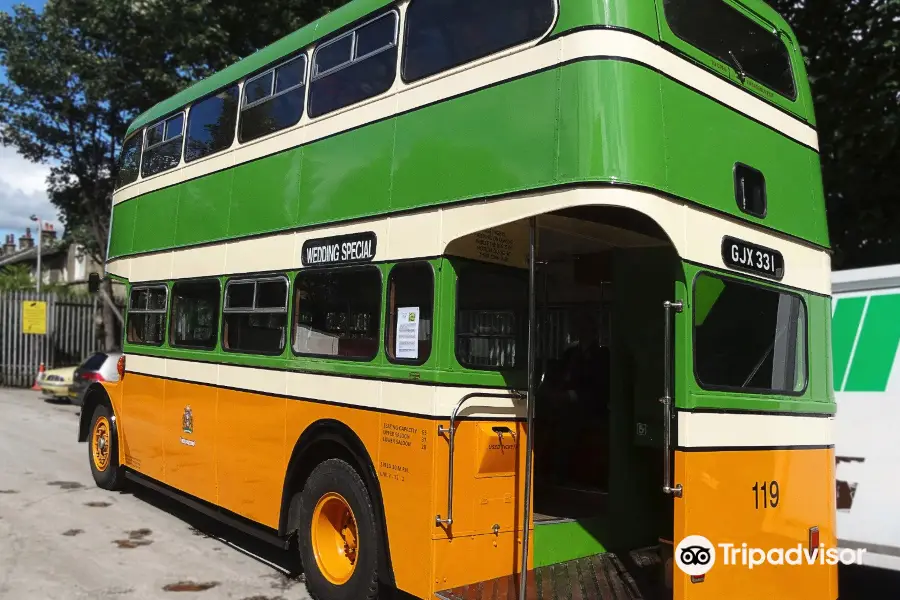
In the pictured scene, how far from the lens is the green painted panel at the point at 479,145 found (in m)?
4.14

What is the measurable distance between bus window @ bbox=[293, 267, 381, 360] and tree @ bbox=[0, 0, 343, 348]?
32.7ft

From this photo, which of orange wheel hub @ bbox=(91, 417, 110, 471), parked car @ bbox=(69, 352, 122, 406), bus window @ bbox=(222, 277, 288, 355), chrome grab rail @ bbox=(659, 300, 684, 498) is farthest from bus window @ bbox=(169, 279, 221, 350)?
parked car @ bbox=(69, 352, 122, 406)

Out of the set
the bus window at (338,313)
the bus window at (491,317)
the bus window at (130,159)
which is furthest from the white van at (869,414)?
the bus window at (130,159)

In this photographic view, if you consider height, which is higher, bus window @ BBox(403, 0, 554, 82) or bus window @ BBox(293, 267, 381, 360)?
bus window @ BBox(403, 0, 554, 82)

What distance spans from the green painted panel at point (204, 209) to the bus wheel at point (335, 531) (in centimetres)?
268

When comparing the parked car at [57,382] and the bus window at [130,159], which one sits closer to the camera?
the bus window at [130,159]

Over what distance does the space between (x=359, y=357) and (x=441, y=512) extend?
1.28 m

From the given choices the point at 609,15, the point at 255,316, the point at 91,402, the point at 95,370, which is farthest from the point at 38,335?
the point at 609,15

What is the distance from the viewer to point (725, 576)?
4.19m

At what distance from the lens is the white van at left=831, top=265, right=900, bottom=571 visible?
18.1ft

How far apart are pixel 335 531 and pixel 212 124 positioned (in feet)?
13.7

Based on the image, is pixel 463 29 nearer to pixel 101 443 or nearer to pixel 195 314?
pixel 195 314

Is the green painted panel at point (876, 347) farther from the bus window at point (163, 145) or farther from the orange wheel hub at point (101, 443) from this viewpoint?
the orange wheel hub at point (101, 443)

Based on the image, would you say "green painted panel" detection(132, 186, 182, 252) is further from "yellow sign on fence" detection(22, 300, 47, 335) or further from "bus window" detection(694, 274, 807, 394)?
"yellow sign on fence" detection(22, 300, 47, 335)
